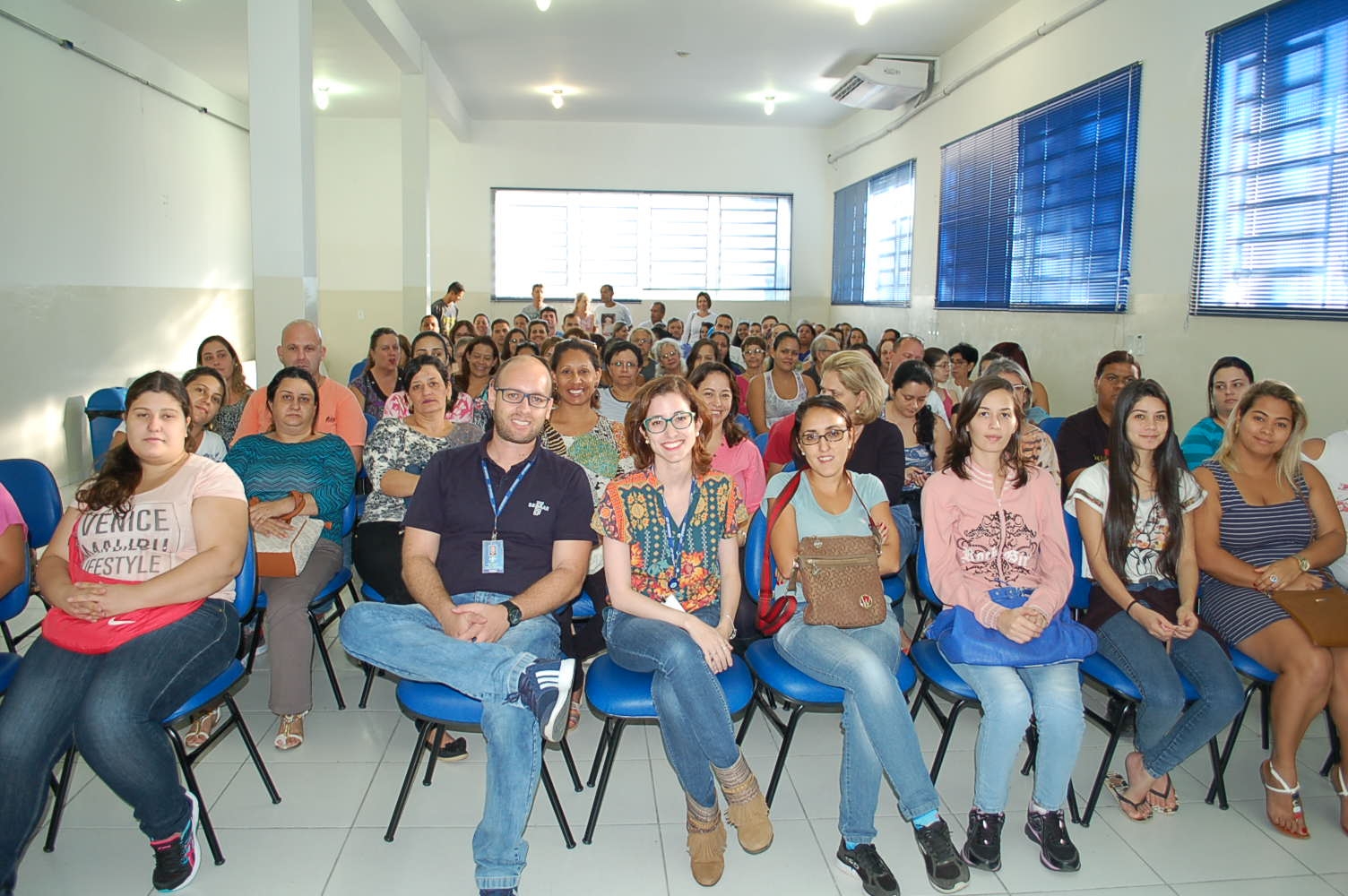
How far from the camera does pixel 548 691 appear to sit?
233cm

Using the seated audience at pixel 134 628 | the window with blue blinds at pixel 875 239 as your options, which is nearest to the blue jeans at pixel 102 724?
the seated audience at pixel 134 628

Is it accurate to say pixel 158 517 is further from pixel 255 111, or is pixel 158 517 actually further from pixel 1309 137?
pixel 1309 137

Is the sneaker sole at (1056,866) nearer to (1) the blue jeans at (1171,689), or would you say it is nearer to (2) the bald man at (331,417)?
(1) the blue jeans at (1171,689)

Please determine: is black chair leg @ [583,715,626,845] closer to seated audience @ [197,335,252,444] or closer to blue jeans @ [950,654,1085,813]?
blue jeans @ [950,654,1085,813]

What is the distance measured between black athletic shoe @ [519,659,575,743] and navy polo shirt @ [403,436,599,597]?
1.20ft

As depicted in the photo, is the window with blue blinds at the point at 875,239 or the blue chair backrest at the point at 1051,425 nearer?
the blue chair backrest at the point at 1051,425

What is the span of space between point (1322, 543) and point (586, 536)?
2.47 meters

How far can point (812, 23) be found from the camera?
827cm

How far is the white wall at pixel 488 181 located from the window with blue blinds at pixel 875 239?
0.67 m

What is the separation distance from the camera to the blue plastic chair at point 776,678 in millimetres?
2555

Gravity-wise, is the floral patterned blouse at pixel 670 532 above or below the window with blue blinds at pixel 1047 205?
below

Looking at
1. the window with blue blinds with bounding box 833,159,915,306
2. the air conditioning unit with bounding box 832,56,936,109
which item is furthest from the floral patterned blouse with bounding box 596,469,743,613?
the window with blue blinds with bounding box 833,159,915,306

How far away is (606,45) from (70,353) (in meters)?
5.69

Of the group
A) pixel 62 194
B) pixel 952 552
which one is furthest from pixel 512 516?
pixel 62 194
